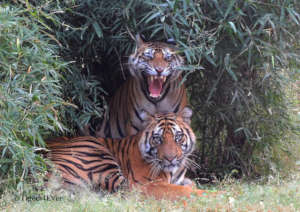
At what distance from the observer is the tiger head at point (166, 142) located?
5594 millimetres

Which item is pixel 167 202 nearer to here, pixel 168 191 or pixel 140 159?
pixel 168 191

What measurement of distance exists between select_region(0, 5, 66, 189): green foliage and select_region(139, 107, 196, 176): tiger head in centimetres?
104

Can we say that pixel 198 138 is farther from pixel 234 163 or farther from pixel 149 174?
pixel 149 174

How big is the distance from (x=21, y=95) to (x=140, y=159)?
4.69ft

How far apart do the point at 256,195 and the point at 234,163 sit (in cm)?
221

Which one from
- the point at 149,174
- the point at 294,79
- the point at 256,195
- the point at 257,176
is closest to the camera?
the point at 256,195

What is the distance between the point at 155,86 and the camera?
6.39 meters

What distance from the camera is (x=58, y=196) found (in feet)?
16.6

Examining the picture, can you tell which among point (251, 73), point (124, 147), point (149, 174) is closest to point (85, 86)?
point (124, 147)

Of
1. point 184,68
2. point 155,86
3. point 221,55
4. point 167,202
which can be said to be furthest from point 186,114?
point 167,202

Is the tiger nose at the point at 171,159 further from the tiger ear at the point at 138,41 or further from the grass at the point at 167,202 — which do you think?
the tiger ear at the point at 138,41

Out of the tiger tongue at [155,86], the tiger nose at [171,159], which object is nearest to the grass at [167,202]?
the tiger nose at [171,159]

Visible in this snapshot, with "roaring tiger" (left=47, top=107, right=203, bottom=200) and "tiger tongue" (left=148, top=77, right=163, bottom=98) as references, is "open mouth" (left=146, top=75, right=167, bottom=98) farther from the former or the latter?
"roaring tiger" (left=47, top=107, right=203, bottom=200)

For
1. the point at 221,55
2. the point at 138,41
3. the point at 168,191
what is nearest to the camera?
the point at 168,191
